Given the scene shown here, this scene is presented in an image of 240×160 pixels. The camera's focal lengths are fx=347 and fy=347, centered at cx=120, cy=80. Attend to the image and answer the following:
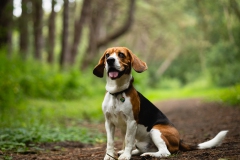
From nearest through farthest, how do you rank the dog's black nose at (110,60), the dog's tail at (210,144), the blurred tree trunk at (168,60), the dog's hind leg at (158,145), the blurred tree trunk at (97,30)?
the dog's black nose at (110,60), the dog's hind leg at (158,145), the dog's tail at (210,144), the blurred tree trunk at (97,30), the blurred tree trunk at (168,60)

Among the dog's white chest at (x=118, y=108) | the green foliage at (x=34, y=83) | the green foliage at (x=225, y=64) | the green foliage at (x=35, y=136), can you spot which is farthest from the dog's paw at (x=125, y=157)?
the green foliage at (x=225, y=64)

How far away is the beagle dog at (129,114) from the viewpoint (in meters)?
4.78

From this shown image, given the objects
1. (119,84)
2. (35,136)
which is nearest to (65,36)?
(35,136)

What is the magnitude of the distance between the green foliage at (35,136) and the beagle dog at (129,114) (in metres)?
1.99

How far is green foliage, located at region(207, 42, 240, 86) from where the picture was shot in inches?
943

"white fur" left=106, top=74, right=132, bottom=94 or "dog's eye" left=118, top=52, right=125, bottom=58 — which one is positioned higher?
"dog's eye" left=118, top=52, right=125, bottom=58

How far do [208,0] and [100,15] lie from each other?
8362 mm

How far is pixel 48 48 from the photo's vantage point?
886 inches

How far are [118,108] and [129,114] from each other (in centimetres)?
17

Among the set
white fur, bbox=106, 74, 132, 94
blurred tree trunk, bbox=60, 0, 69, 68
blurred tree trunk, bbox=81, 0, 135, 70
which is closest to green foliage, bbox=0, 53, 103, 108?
Result: blurred tree trunk, bbox=60, 0, 69, 68

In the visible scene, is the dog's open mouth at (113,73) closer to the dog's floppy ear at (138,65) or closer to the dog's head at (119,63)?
the dog's head at (119,63)

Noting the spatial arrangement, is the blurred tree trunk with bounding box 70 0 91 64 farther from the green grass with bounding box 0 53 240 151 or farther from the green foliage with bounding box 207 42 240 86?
the green foliage with bounding box 207 42 240 86

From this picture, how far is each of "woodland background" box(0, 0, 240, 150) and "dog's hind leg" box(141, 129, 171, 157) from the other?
2.49 metres

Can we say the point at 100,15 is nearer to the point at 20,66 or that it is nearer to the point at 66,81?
the point at 66,81
